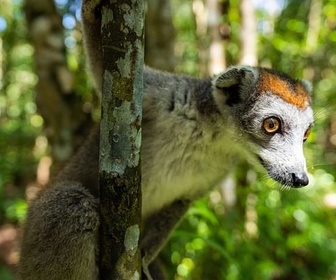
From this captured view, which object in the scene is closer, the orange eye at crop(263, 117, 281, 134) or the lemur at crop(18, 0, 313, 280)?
the lemur at crop(18, 0, 313, 280)

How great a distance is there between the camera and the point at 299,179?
12.7 ft

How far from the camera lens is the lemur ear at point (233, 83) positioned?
433cm

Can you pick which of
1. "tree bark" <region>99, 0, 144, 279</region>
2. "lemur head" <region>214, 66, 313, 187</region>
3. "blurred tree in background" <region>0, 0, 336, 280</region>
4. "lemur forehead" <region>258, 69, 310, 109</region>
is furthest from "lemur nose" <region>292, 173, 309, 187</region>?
"blurred tree in background" <region>0, 0, 336, 280</region>

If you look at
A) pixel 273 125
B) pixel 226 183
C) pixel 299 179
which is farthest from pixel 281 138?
pixel 226 183

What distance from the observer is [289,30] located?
30.8ft

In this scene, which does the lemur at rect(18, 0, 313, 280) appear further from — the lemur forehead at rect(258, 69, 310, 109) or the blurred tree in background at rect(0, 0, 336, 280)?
the blurred tree in background at rect(0, 0, 336, 280)

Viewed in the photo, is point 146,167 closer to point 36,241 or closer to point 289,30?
point 36,241

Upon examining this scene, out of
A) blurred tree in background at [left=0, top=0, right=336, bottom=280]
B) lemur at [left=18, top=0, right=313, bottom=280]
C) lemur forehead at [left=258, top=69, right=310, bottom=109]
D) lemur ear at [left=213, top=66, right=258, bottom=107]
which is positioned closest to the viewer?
lemur at [left=18, top=0, right=313, bottom=280]

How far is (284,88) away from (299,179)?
2.69ft

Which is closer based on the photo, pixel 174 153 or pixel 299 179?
pixel 299 179

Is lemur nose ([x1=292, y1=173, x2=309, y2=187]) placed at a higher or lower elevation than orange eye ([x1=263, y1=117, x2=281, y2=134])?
lower

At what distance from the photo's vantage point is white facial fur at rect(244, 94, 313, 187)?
3977mm

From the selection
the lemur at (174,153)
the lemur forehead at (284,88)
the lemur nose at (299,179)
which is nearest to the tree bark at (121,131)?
the lemur at (174,153)

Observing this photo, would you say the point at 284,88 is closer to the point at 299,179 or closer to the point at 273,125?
the point at 273,125
